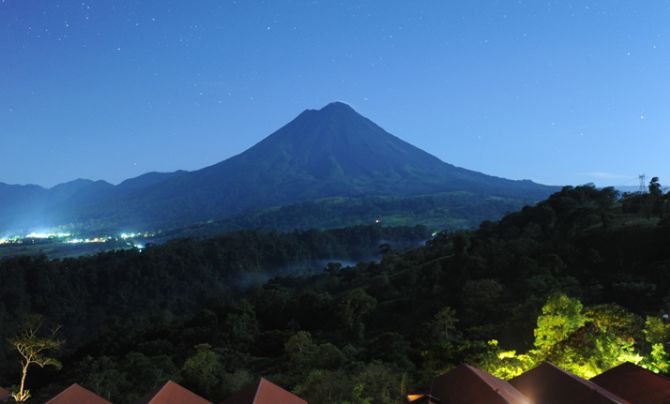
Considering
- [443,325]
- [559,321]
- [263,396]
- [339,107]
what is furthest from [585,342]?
[339,107]

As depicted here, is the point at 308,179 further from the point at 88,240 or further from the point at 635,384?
the point at 635,384

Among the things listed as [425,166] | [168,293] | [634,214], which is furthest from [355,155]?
[634,214]

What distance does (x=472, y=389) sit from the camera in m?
10.9

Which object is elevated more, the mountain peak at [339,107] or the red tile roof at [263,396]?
the mountain peak at [339,107]

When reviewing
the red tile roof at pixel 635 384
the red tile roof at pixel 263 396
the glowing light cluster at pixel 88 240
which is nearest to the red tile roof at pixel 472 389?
the red tile roof at pixel 635 384

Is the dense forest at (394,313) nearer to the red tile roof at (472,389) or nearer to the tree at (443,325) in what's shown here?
the tree at (443,325)

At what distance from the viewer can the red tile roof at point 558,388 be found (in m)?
10.2

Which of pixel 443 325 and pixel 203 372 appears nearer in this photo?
pixel 203 372

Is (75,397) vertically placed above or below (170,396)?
above

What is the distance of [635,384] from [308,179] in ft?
416

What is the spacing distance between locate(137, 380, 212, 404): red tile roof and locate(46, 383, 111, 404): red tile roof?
1113 mm

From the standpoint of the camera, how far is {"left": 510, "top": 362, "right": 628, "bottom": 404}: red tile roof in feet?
33.6

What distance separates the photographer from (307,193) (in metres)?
127

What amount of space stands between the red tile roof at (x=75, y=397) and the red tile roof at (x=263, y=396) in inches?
112
